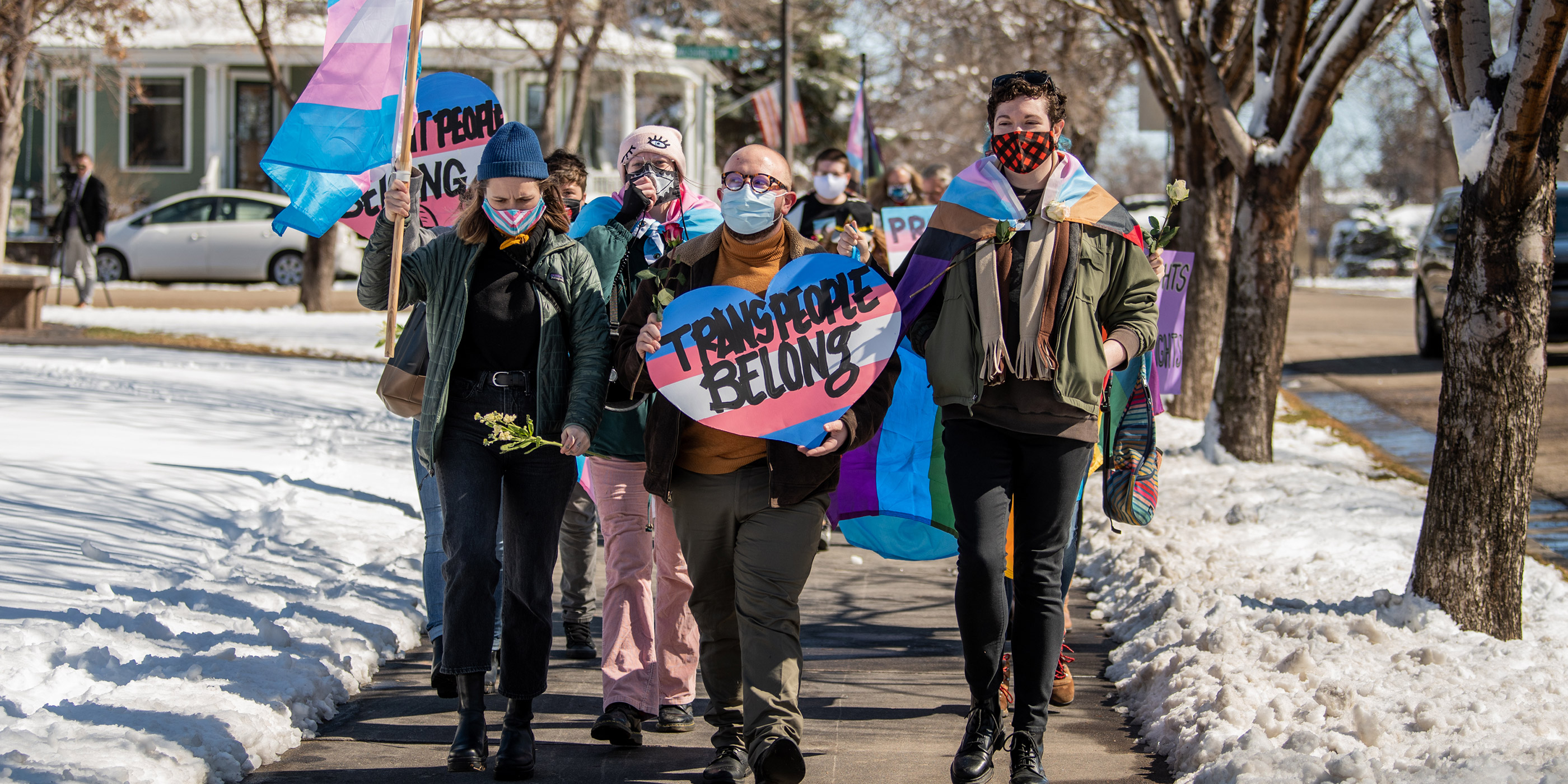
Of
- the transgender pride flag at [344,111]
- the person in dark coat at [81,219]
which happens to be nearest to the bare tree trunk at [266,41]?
the person in dark coat at [81,219]

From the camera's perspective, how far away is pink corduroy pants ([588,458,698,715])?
15.4ft

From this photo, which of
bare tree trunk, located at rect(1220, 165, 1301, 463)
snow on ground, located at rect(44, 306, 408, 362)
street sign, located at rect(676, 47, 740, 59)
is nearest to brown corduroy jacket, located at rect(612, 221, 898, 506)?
bare tree trunk, located at rect(1220, 165, 1301, 463)

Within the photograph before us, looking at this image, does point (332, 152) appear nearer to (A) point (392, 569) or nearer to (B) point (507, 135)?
(B) point (507, 135)

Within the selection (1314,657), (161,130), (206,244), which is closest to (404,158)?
(1314,657)

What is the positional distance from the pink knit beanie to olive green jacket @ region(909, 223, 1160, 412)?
1.42 meters

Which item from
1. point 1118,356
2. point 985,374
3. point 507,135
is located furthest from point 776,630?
point 507,135

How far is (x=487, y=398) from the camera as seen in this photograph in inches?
170

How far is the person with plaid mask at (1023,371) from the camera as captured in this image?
4.18 meters

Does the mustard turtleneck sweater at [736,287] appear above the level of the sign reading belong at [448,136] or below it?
below

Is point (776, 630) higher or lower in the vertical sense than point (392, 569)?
higher

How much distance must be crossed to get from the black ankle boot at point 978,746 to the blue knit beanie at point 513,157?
2113 millimetres

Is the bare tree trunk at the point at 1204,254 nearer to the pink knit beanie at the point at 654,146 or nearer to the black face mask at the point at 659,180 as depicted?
the pink knit beanie at the point at 654,146

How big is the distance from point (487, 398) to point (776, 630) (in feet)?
3.67

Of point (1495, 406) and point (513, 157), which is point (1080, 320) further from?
point (1495, 406)
